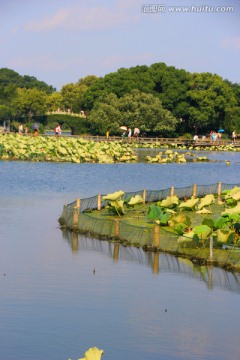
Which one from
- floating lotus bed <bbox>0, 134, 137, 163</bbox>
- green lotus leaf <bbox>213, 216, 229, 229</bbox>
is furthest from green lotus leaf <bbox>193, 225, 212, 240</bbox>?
floating lotus bed <bbox>0, 134, 137, 163</bbox>

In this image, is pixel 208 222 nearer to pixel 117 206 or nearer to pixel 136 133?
pixel 117 206

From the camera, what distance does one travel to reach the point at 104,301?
21.1 m

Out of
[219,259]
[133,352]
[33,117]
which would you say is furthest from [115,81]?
[133,352]

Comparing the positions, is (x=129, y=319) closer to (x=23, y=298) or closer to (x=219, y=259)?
(x=23, y=298)

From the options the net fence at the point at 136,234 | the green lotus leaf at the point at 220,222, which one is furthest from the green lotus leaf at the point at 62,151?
the green lotus leaf at the point at 220,222

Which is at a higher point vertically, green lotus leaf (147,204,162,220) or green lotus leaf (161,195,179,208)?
green lotus leaf (161,195,179,208)

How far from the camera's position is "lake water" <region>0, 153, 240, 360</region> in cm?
1766

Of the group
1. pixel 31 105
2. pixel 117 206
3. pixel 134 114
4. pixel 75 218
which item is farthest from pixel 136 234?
pixel 31 105

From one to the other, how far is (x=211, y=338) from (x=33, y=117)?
136 meters

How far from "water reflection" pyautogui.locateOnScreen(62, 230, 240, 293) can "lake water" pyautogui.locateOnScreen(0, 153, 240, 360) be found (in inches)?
1.1

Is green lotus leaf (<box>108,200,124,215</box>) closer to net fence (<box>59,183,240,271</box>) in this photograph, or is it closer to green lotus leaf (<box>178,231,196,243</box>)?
net fence (<box>59,183,240,271</box>)

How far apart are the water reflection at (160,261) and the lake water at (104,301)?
3 centimetres

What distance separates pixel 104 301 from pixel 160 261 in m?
4.37

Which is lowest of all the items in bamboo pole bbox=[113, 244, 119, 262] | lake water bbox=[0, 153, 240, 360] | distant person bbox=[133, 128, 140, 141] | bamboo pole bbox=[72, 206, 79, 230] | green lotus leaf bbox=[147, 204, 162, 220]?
distant person bbox=[133, 128, 140, 141]
